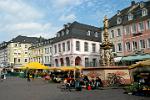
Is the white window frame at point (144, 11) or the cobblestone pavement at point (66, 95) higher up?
the white window frame at point (144, 11)

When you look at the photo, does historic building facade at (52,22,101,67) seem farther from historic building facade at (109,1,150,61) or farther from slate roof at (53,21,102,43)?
historic building facade at (109,1,150,61)

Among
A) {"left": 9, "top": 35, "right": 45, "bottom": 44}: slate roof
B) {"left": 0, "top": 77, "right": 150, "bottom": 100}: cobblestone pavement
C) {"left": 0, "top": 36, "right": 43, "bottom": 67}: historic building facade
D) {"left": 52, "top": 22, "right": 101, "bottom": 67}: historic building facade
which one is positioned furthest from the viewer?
{"left": 9, "top": 35, "right": 45, "bottom": 44}: slate roof

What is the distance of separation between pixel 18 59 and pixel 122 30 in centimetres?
6016

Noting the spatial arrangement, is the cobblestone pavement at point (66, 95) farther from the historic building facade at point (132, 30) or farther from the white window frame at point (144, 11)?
the white window frame at point (144, 11)

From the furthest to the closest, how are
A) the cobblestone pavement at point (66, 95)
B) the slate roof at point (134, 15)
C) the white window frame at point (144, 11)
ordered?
the slate roof at point (134, 15) < the white window frame at point (144, 11) < the cobblestone pavement at point (66, 95)

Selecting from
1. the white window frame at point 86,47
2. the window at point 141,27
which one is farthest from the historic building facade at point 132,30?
the white window frame at point 86,47

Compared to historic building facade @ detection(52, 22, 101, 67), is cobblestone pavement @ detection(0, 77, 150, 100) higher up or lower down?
lower down

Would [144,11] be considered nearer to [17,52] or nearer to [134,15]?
[134,15]

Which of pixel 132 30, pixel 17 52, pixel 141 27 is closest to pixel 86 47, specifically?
pixel 132 30

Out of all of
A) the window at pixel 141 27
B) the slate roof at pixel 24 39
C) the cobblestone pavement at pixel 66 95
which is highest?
the slate roof at pixel 24 39

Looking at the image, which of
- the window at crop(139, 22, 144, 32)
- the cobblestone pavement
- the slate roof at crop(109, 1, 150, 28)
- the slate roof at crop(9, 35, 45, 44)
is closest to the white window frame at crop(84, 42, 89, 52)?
the slate roof at crop(109, 1, 150, 28)

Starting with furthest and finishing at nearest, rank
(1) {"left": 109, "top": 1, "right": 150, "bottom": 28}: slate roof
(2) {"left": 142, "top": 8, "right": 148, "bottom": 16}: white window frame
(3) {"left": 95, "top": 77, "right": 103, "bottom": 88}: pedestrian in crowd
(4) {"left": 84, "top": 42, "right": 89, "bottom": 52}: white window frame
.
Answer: (4) {"left": 84, "top": 42, "right": 89, "bottom": 52}: white window frame → (1) {"left": 109, "top": 1, "right": 150, "bottom": 28}: slate roof → (2) {"left": 142, "top": 8, "right": 148, "bottom": 16}: white window frame → (3) {"left": 95, "top": 77, "right": 103, "bottom": 88}: pedestrian in crowd

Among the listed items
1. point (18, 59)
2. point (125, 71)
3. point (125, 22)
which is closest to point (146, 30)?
point (125, 22)

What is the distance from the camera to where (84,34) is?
219 ft
